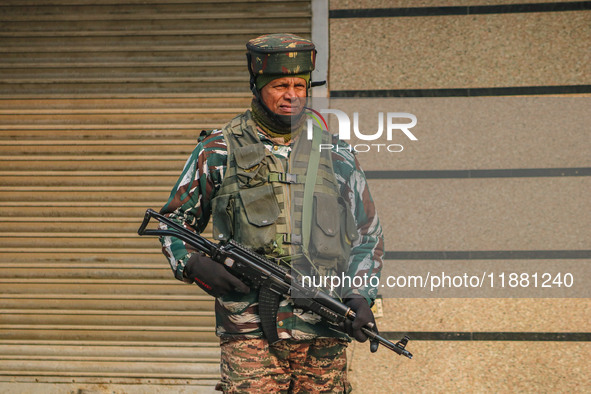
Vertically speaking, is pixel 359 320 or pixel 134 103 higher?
pixel 134 103

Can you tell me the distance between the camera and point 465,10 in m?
4.72

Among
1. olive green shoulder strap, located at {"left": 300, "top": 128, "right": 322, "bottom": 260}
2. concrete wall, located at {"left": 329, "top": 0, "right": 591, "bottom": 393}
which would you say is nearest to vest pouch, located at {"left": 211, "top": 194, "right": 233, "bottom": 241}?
olive green shoulder strap, located at {"left": 300, "top": 128, "right": 322, "bottom": 260}

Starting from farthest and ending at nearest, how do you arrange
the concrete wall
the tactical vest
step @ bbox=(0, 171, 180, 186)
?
1. step @ bbox=(0, 171, 180, 186)
2. the concrete wall
3. the tactical vest

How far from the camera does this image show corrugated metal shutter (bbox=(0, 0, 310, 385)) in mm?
4922

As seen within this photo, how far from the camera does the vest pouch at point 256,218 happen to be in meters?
2.86

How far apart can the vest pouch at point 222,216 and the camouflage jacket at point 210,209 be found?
9 centimetres

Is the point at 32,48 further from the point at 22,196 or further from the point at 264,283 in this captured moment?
the point at 264,283

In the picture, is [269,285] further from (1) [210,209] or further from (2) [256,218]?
(1) [210,209]

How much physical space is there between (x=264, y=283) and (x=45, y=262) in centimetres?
278

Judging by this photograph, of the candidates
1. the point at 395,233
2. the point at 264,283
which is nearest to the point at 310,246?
the point at 264,283

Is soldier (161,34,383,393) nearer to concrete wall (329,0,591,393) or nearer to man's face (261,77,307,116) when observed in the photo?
man's face (261,77,307,116)

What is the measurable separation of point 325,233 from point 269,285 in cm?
31

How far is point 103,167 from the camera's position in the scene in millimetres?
5020

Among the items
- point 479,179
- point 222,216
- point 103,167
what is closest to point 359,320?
point 222,216
